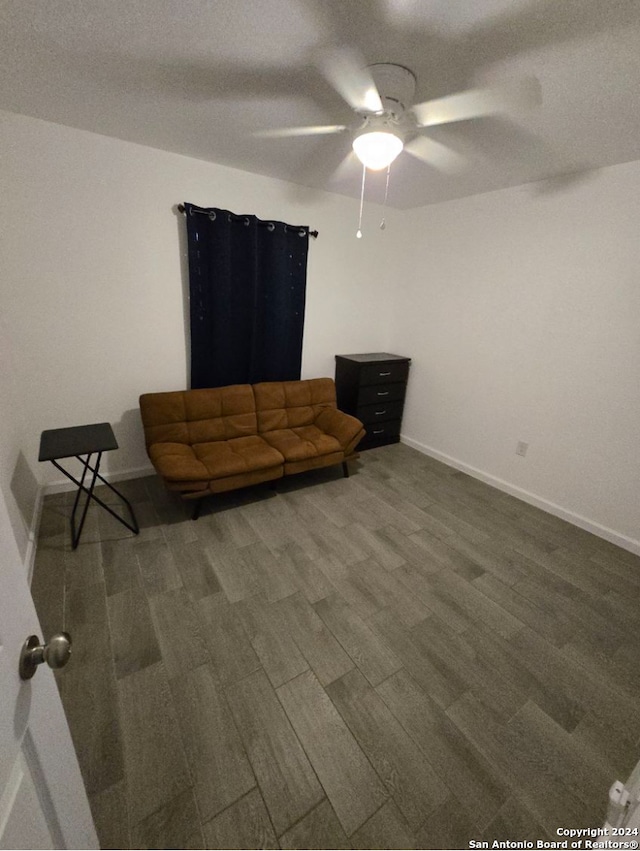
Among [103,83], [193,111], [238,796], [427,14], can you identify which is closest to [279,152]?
[193,111]

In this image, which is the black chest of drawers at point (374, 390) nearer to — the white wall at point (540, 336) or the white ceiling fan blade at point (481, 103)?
the white wall at point (540, 336)

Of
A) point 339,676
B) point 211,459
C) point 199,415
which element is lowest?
point 339,676

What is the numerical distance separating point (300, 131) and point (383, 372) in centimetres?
208

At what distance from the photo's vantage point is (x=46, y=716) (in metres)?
0.66

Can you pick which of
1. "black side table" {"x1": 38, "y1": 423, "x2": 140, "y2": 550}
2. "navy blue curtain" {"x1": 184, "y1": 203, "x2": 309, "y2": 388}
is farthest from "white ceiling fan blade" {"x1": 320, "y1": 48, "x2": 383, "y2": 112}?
"black side table" {"x1": 38, "y1": 423, "x2": 140, "y2": 550}

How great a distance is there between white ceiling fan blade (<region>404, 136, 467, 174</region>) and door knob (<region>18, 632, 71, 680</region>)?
8.45ft

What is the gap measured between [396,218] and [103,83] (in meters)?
2.76

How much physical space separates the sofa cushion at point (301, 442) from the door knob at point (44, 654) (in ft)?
6.54

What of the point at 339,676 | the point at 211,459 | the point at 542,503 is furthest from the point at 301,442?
the point at 542,503

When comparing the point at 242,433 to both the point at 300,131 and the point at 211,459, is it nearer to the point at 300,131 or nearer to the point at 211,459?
the point at 211,459

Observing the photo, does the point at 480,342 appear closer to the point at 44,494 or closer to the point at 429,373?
the point at 429,373

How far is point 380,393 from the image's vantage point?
3523 mm

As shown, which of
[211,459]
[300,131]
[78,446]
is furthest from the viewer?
[211,459]

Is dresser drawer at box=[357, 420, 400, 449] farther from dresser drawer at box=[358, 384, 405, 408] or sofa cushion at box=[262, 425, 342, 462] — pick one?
sofa cushion at box=[262, 425, 342, 462]
